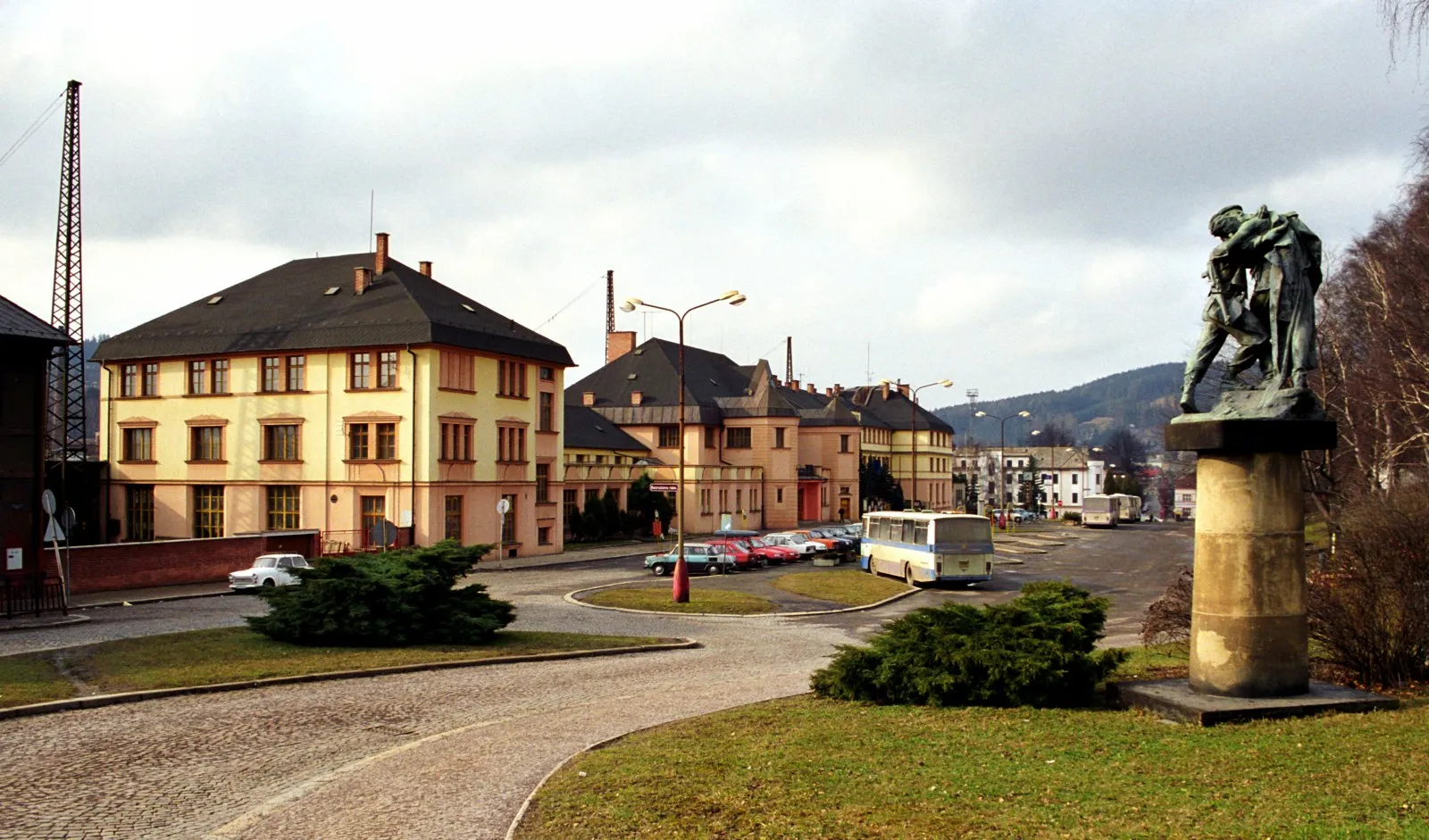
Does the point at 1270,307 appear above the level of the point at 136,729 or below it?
above

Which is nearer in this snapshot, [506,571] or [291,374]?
[506,571]

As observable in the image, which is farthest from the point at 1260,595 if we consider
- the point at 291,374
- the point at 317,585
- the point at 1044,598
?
the point at 291,374

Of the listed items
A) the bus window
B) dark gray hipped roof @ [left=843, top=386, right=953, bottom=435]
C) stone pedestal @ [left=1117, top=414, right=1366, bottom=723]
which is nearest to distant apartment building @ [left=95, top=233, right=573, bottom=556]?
the bus window

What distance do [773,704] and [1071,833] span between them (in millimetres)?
6917

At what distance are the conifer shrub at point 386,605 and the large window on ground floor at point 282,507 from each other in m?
29.0

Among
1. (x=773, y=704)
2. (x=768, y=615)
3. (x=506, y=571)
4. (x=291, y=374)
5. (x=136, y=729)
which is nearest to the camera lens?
(x=136, y=729)

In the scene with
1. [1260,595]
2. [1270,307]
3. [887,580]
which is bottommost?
[887,580]

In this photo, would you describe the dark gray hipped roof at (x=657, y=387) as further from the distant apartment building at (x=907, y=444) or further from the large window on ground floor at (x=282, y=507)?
the large window on ground floor at (x=282, y=507)

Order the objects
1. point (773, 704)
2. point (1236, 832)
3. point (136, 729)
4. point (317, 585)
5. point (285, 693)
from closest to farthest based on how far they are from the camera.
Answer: point (1236, 832) → point (136, 729) → point (773, 704) → point (285, 693) → point (317, 585)

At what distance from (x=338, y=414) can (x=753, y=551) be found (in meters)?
18.4

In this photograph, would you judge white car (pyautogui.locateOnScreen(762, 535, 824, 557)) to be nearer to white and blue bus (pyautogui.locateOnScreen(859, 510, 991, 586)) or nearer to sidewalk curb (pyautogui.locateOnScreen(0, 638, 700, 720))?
white and blue bus (pyautogui.locateOnScreen(859, 510, 991, 586))

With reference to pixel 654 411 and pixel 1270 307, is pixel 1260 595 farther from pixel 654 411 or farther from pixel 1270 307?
pixel 654 411

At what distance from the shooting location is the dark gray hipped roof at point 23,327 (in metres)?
30.3

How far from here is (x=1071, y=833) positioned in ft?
27.0
